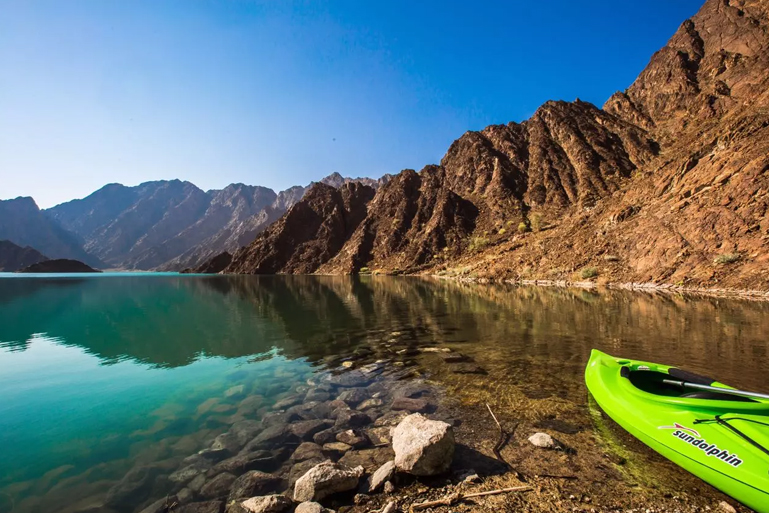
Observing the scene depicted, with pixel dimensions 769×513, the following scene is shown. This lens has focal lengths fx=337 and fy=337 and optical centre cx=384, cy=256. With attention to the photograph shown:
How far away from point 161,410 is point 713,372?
18.0 metres

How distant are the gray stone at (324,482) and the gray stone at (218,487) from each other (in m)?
1.49

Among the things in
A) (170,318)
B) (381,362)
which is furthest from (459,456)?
(170,318)

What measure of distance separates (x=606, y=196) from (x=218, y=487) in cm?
9178

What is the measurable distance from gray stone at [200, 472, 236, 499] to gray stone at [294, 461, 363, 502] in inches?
58.7

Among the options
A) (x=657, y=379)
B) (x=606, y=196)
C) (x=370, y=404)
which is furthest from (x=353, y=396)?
(x=606, y=196)

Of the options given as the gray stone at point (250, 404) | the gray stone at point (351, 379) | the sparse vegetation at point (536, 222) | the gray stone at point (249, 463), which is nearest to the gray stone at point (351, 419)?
the gray stone at point (249, 463)

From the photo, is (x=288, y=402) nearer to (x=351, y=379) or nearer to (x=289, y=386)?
(x=289, y=386)

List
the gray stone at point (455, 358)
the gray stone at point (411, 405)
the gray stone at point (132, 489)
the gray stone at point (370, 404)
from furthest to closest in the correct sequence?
the gray stone at point (455, 358) < the gray stone at point (370, 404) < the gray stone at point (411, 405) < the gray stone at point (132, 489)

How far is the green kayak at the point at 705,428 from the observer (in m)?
5.02

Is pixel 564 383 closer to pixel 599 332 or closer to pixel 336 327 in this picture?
pixel 599 332

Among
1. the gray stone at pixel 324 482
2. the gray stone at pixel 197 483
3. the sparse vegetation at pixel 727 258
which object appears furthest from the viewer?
the sparse vegetation at pixel 727 258

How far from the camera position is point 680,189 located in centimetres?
4953

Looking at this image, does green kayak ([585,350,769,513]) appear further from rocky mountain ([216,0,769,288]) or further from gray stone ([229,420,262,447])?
rocky mountain ([216,0,769,288])

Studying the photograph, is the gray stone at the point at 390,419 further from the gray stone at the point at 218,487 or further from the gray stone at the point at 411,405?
the gray stone at the point at 218,487
